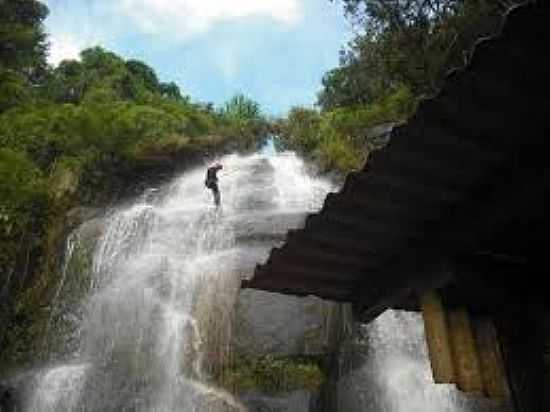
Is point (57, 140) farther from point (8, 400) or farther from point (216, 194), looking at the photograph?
point (8, 400)

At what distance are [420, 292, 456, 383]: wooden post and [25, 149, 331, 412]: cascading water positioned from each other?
23.7 feet

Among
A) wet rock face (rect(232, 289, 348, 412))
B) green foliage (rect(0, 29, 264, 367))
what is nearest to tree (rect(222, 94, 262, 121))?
green foliage (rect(0, 29, 264, 367))

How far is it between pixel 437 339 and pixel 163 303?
10.4m

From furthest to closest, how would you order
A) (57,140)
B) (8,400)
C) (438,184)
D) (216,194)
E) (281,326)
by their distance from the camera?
Answer: (57,140)
(216,194)
(281,326)
(8,400)
(438,184)

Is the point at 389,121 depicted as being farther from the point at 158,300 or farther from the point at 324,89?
the point at 158,300

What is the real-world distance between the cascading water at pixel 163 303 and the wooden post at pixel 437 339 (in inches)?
284

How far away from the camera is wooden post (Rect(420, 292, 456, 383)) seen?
3996 millimetres

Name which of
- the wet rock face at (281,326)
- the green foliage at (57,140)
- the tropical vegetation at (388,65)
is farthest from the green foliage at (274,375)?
the tropical vegetation at (388,65)

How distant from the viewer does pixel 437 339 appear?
13.5 feet

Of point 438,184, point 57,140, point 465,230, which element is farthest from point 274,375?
point 57,140

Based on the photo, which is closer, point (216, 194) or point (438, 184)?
point (438, 184)

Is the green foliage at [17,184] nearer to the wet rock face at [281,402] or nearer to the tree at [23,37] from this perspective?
the wet rock face at [281,402]

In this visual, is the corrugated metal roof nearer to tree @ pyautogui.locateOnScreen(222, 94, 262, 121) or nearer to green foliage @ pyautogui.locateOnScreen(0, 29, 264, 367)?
green foliage @ pyautogui.locateOnScreen(0, 29, 264, 367)

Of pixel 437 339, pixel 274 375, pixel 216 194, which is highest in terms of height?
pixel 216 194
